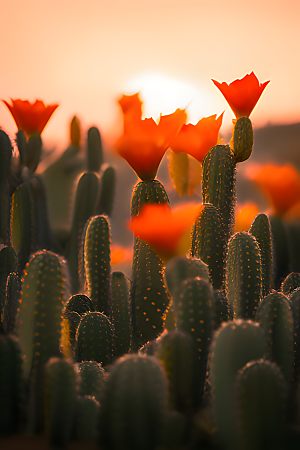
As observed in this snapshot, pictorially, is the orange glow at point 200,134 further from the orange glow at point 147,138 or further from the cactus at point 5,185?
the cactus at point 5,185

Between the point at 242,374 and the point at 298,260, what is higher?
the point at 298,260

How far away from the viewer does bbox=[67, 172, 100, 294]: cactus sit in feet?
5.92

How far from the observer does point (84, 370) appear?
829 millimetres

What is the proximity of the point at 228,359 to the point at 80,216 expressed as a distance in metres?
1.26

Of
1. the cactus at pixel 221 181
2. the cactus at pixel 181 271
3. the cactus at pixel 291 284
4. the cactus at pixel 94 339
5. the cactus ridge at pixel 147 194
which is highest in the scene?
the cactus at pixel 221 181

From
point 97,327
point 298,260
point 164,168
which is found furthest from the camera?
point 164,168

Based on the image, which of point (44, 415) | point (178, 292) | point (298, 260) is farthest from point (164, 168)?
point (44, 415)

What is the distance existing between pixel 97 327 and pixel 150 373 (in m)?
0.36

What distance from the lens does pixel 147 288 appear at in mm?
1022

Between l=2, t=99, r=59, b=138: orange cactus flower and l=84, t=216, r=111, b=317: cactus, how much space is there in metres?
0.58

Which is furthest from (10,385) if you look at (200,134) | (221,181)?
(200,134)

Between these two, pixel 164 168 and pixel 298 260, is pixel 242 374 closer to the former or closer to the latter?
pixel 298 260

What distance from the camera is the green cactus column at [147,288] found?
3.33ft

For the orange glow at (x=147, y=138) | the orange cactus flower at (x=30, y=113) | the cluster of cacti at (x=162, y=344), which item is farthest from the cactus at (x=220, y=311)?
the orange cactus flower at (x=30, y=113)
